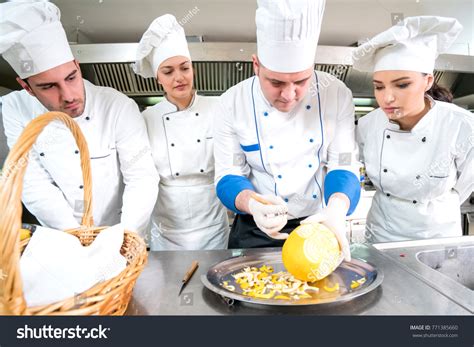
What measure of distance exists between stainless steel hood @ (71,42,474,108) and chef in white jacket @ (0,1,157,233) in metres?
0.75

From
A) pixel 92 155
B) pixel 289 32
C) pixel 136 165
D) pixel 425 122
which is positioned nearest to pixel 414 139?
pixel 425 122

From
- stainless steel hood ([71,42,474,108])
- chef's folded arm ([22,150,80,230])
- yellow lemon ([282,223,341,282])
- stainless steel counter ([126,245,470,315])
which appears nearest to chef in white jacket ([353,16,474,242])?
stainless steel counter ([126,245,470,315])

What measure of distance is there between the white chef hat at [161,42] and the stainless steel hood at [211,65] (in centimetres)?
62

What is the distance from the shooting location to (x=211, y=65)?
6.96ft

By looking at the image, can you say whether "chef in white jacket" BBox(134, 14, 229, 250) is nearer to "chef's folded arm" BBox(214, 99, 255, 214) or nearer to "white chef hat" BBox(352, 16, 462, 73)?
"chef's folded arm" BBox(214, 99, 255, 214)

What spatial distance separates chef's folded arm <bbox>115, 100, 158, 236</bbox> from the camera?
1177mm

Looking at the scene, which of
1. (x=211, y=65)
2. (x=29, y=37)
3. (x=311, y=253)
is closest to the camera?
(x=311, y=253)

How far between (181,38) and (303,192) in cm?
77

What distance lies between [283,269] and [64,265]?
0.50 m

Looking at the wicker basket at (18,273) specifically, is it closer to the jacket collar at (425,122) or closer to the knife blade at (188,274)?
the knife blade at (188,274)

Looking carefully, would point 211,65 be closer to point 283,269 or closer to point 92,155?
point 92,155

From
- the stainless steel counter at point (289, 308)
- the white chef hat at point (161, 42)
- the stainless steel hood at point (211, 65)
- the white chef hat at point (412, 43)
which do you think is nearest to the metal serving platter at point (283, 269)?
the stainless steel counter at point (289, 308)

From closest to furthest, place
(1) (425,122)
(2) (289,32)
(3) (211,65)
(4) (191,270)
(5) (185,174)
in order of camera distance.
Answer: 1. (4) (191,270)
2. (2) (289,32)
3. (1) (425,122)
4. (5) (185,174)
5. (3) (211,65)

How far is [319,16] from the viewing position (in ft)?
3.33
